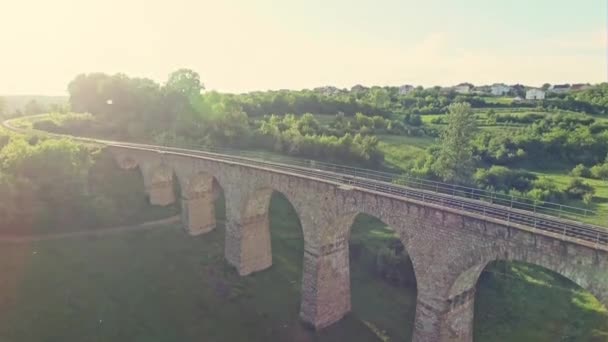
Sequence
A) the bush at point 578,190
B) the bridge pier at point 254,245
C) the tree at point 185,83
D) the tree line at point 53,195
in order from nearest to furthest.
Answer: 1. the bridge pier at point 254,245
2. the tree line at point 53,195
3. the bush at point 578,190
4. the tree at point 185,83

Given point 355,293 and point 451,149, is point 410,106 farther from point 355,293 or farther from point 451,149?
point 355,293

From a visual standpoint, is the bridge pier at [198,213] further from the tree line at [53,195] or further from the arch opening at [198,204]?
the tree line at [53,195]

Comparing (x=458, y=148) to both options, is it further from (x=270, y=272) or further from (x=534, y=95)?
(x=534, y=95)

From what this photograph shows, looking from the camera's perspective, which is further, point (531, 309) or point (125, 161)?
point (125, 161)

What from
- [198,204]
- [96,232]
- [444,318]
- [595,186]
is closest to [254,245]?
[198,204]

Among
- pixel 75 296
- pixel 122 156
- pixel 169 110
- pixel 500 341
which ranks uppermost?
pixel 169 110

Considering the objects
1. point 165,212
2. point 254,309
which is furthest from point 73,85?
point 254,309

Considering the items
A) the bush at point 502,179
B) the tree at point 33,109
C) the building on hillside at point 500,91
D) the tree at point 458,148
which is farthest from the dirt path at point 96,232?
the building on hillside at point 500,91
